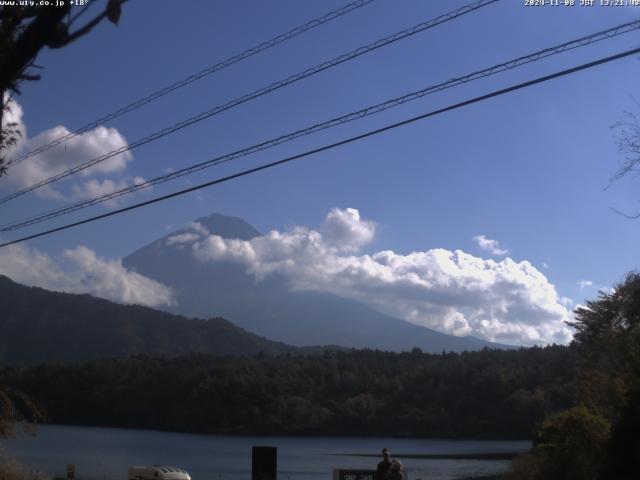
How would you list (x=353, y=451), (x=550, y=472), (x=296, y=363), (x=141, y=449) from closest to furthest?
(x=550, y=472) → (x=141, y=449) → (x=353, y=451) → (x=296, y=363)

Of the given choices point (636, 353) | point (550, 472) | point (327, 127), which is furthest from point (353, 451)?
point (327, 127)

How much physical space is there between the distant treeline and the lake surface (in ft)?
9.08

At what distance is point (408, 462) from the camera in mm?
68750

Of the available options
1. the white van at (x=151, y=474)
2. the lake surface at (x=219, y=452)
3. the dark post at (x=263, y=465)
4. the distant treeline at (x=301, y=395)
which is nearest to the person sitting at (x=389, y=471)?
the dark post at (x=263, y=465)

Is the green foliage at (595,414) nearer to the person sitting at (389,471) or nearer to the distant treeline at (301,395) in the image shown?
the person sitting at (389,471)

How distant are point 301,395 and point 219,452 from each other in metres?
39.0

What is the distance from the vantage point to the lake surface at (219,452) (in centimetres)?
5903

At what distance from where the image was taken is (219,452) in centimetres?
7975

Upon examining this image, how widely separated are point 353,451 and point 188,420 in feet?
101

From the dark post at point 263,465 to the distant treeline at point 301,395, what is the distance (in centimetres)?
A: 8120

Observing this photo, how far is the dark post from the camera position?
49.2 ft

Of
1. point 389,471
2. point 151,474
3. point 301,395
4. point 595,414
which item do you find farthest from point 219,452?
point 389,471

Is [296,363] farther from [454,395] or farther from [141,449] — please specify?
[141,449]

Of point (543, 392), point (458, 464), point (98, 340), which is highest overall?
point (98, 340)
